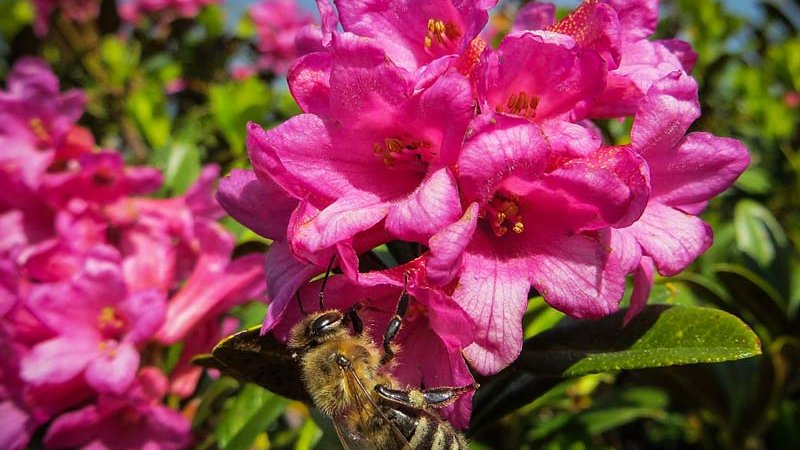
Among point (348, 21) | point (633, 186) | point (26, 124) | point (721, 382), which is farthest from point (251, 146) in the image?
point (721, 382)

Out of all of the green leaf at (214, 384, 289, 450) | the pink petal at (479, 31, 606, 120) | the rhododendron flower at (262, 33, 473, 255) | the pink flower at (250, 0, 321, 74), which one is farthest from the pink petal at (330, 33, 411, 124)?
the pink flower at (250, 0, 321, 74)

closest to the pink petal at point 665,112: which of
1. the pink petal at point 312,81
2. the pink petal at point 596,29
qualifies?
the pink petal at point 596,29

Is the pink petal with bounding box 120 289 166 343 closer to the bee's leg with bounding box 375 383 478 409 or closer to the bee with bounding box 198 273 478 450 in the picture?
the bee with bounding box 198 273 478 450

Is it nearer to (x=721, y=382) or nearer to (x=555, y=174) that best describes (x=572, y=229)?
(x=555, y=174)

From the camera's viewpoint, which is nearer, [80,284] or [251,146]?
[251,146]

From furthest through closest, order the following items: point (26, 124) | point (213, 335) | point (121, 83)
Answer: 1. point (121, 83)
2. point (26, 124)
3. point (213, 335)

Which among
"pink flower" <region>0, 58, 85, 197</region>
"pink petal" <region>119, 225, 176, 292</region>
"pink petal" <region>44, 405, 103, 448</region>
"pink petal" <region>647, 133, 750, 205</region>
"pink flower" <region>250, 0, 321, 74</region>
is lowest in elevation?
"pink flower" <region>250, 0, 321, 74</region>

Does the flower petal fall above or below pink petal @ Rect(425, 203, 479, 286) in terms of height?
below
